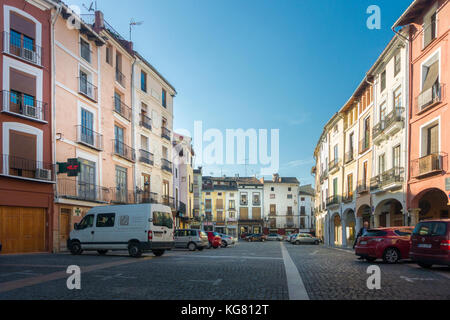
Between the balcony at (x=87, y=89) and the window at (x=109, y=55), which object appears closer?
the balcony at (x=87, y=89)

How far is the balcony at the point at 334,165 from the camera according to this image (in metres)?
38.0

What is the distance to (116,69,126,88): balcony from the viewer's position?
30922mm

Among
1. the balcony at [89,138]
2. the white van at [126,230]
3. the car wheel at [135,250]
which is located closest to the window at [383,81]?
the white van at [126,230]

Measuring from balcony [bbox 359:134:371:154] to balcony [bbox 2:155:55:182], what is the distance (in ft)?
66.3

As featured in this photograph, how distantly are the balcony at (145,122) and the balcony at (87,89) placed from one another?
6825mm

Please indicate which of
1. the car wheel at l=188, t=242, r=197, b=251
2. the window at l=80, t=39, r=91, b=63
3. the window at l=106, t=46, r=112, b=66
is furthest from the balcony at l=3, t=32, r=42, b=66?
the car wheel at l=188, t=242, r=197, b=251

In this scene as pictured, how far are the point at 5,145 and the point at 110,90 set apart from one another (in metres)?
10.8

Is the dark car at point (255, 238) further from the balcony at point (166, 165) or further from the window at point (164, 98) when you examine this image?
the window at point (164, 98)

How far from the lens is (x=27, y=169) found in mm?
20797

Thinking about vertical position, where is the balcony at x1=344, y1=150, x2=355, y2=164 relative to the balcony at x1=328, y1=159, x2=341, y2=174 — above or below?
above

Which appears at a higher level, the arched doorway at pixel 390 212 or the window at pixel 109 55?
the window at pixel 109 55

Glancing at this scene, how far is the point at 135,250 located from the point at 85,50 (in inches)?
582

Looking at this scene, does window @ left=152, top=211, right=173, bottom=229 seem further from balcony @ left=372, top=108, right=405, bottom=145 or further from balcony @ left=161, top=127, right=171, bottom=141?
balcony @ left=161, top=127, right=171, bottom=141

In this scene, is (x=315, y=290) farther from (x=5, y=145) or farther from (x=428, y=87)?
(x=5, y=145)
